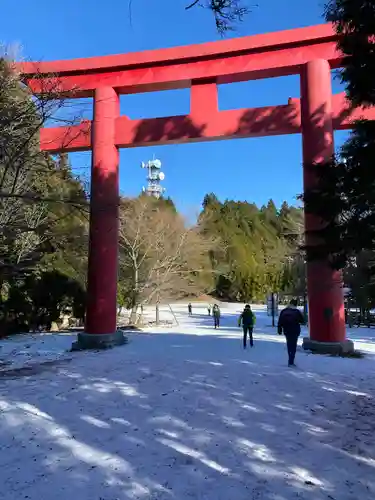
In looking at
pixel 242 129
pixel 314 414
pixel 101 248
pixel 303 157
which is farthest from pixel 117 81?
pixel 314 414

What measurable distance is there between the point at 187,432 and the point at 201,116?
9482 millimetres

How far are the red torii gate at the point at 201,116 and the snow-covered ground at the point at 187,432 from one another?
11.4 ft

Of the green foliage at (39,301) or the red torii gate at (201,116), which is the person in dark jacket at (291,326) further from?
the green foliage at (39,301)

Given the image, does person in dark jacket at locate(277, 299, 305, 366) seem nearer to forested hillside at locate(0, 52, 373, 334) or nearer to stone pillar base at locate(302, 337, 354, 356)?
forested hillside at locate(0, 52, 373, 334)

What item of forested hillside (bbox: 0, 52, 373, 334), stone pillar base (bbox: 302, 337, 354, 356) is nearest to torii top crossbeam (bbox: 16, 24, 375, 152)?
forested hillside (bbox: 0, 52, 373, 334)

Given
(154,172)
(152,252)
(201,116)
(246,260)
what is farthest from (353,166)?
(154,172)

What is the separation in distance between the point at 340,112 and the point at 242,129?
273 centimetres

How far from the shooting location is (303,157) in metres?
11.2

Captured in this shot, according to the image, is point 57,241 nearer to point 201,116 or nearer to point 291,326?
point 201,116

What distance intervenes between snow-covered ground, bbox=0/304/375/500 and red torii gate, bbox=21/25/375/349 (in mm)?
3478

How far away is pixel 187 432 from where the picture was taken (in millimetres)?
4445

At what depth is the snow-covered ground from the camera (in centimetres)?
329

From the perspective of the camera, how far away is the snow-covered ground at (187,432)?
3.29 m

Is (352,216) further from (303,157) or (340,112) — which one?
(340,112)
